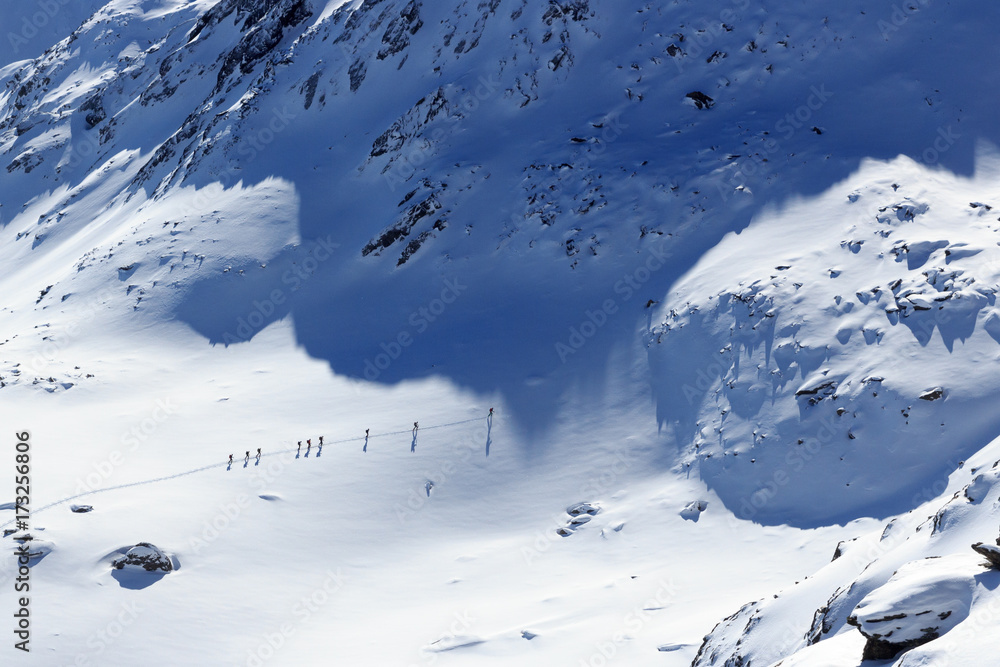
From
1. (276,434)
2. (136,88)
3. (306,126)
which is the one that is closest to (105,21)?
(136,88)

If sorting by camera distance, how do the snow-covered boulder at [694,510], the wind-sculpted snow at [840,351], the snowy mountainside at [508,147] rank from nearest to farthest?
the wind-sculpted snow at [840,351], the snow-covered boulder at [694,510], the snowy mountainside at [508,147]

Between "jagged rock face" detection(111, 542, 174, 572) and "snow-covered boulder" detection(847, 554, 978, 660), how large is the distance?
22442 millimetres

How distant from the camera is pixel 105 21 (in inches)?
3780

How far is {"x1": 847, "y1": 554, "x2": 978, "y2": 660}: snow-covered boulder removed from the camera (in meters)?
11.5

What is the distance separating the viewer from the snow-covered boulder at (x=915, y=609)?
11547 millimetres

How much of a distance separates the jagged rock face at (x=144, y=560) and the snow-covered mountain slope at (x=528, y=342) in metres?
0.47

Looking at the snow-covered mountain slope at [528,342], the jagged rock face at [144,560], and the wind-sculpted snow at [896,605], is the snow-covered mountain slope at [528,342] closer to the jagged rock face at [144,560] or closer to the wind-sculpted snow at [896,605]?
the wind-sculpted snow at [896,605]

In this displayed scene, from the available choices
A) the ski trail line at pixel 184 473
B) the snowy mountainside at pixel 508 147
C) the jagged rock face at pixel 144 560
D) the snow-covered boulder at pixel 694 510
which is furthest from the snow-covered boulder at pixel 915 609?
the snowy mountainside at pixel 508 147

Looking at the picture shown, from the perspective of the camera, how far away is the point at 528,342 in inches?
1534

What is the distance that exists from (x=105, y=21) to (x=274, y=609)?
91.1 m

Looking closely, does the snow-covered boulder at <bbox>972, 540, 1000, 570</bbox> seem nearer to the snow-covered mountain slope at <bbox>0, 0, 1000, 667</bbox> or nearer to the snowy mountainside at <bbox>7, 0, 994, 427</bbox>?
the snow-covered mountain slope at <bbox>0, 0, 1000, 667</bbox>

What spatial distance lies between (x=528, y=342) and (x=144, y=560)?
61.8 ft

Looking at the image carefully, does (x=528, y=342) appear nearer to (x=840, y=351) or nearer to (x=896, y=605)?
(x=840, y=351)

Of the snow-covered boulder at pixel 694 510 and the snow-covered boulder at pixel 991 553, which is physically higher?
the snow-covered boulder at pixel 991 553
